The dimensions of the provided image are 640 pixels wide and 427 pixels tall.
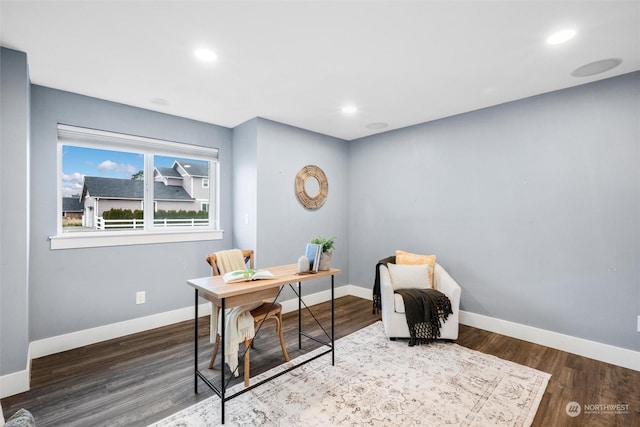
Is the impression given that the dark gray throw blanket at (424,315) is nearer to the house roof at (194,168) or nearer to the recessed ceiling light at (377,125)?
the recessed ceiling light at (377,125)

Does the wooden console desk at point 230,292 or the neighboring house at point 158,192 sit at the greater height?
the neighboring house at point 158,192

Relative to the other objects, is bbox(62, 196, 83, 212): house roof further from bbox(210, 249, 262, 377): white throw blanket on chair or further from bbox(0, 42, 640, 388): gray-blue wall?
bbox(210, 249, 262, 377): white throw blanket on chair

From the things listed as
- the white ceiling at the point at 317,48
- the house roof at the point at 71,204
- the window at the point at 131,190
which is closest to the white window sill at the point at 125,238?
the window at the point at 131,190

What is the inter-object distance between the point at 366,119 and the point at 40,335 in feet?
13.3

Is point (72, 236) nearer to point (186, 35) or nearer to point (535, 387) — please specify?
point (186, 35)

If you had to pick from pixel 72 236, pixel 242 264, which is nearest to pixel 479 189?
pixel 242 264

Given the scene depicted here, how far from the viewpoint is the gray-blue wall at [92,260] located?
8.95 feet

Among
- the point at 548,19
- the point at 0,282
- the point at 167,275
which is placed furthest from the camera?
the point at 167,275

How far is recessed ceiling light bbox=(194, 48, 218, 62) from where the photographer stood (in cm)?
217

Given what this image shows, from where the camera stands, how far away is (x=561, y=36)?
2.00 meters

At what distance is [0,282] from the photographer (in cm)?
214

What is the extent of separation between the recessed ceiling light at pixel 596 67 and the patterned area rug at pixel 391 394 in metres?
2.52

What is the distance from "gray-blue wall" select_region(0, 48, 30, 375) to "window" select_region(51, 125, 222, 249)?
649 mm

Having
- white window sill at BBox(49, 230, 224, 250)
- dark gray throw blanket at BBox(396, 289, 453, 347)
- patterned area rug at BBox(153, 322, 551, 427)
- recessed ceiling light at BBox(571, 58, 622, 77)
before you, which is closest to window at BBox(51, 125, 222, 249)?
white window sill at BBox(49, 230, 224, 250)
